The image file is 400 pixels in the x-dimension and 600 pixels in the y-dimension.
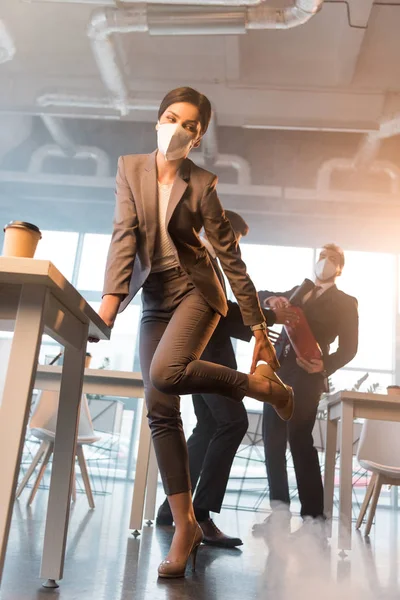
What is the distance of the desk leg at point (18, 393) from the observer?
3.22ft

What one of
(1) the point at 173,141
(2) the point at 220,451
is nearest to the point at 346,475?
(2) the point at 220,451

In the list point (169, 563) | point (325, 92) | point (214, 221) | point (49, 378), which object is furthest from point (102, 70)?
point (169, 563)

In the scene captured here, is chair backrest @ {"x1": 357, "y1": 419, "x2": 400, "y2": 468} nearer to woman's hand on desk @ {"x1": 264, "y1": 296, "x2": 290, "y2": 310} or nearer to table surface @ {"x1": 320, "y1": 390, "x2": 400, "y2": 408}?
table surface @ {"x1": 320, "y1": 390, "x2": 400, "y2": 408}

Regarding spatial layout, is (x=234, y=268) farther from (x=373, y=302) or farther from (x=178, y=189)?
(x=373, y=302)

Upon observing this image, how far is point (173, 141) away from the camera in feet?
4.91

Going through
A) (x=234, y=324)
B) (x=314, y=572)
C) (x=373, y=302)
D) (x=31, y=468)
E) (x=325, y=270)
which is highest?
(x=373, y=302)

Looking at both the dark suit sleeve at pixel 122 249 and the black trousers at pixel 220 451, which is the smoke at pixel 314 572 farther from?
the dark suit sleeve at pixel 122 249

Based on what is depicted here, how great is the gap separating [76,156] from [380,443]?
421cm

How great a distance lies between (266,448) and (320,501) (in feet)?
1.21

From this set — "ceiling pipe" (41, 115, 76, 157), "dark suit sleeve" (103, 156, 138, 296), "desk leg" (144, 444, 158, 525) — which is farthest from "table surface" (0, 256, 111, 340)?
"ceiling pipe" (41, 115, 76, 157)

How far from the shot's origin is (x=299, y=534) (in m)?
2.67

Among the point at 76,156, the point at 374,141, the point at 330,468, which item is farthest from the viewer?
the point at 76,156

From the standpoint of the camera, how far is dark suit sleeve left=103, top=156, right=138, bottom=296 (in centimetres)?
145

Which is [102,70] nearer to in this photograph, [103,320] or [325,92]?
[325,92]
